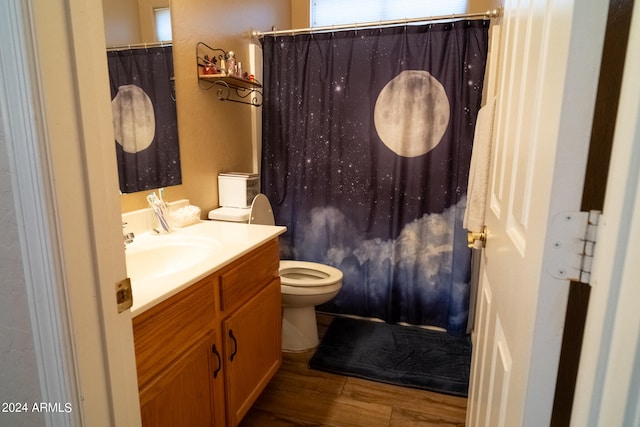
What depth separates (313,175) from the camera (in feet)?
8.33

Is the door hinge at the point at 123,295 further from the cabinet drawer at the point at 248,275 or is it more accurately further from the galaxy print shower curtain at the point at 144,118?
the galaxy print shower curtain at the point at 144,118

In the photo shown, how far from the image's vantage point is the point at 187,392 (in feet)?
3.87

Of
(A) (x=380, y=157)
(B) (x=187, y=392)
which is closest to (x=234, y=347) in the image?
(B) (x=187, y=392)

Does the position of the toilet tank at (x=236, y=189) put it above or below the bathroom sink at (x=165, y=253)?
above

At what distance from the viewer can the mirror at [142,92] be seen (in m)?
1.50

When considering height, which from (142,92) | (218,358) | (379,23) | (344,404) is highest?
(379,23)

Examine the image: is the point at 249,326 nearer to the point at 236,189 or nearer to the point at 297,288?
the point at 297,288

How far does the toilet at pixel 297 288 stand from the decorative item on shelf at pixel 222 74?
680mm

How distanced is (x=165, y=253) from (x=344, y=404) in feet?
3.71

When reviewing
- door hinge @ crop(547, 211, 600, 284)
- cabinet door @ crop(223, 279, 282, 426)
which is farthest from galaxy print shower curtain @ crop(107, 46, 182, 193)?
door hinge @ crop(547, 211, 600, 284)

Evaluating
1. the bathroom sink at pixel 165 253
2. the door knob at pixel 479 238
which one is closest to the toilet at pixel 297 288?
the bathroom sink at pixel 165 253

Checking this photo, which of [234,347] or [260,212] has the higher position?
[260,212]

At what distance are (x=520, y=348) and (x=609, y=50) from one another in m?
0.46

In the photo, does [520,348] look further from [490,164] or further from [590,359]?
[490,164]
